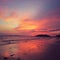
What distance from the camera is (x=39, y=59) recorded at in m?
8.36

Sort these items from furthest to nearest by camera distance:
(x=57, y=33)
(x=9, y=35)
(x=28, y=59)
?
1. (x=9, y=35)
2. (x=57, y=33)
3. (x=28, y=59)

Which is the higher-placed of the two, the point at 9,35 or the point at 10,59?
the point at 9,35

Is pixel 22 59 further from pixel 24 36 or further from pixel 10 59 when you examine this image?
pixel 24 36

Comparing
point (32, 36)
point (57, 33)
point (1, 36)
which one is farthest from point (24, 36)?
point (57, 33)

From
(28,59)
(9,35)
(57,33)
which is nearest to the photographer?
(28,59)

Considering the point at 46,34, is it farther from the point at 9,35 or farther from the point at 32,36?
the point at 9,35

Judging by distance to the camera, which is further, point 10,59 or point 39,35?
point 39,35

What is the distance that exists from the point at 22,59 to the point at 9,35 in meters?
17.5

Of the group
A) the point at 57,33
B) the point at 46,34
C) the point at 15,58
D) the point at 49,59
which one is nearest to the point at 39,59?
the point at 49,59

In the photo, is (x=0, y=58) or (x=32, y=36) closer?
(x=0, y=58)

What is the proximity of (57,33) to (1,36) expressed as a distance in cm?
848

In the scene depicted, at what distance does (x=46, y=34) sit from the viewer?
2558 centimetres

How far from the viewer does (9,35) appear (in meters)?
25.5

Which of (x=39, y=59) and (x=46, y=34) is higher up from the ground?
(x=46, y=34)
